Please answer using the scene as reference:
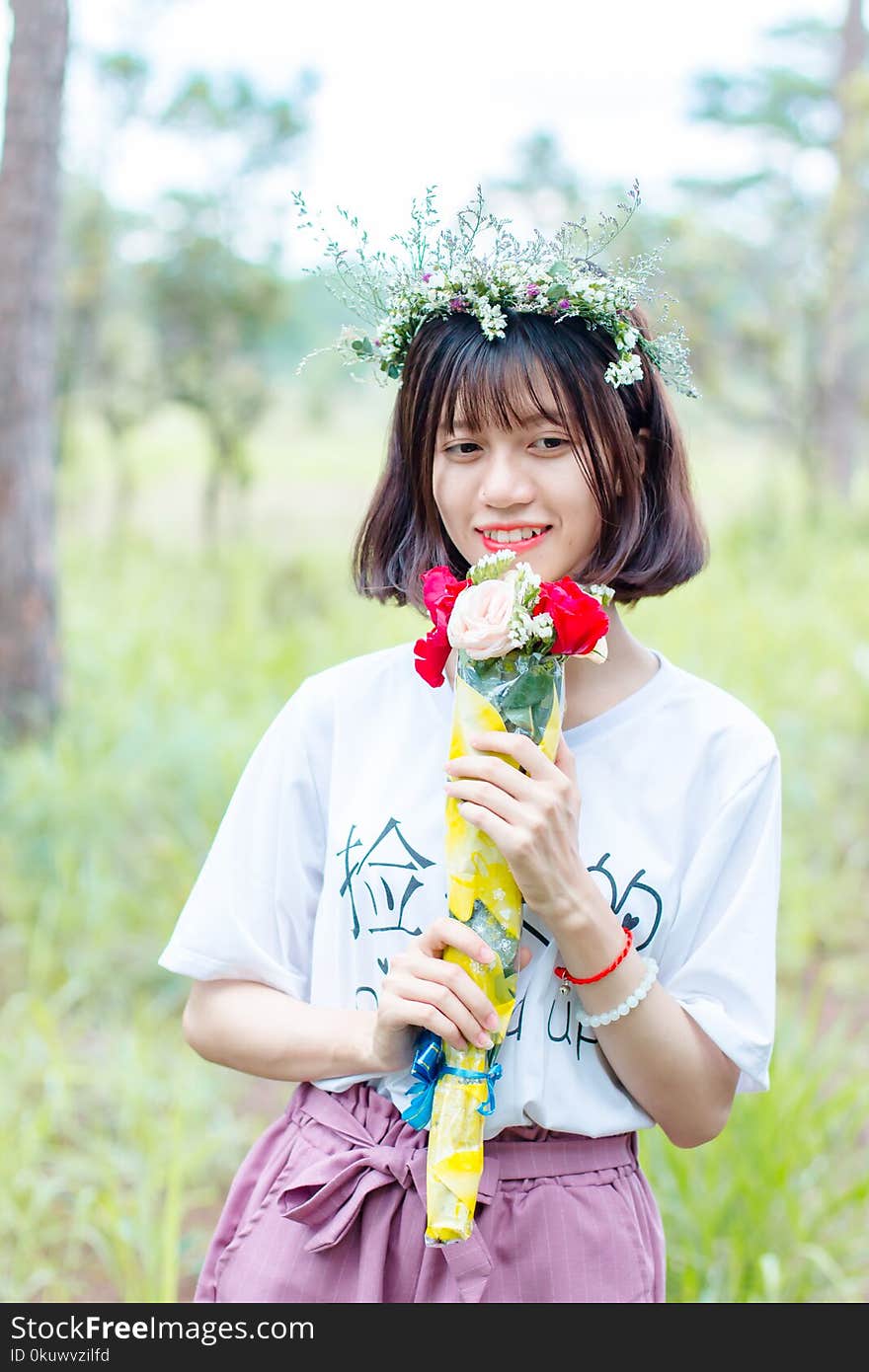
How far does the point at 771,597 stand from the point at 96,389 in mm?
5340

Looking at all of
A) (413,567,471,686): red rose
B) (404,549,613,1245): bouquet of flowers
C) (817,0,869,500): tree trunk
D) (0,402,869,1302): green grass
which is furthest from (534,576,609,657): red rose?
(817,0,869,500): tree trunk

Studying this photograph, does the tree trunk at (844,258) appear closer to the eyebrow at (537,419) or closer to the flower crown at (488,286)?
the flower crown at (488,286)

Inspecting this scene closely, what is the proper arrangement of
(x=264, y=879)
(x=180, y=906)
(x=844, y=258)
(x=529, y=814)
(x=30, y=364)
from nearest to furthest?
(x=529, y=814)
(x=264, y=879)
(x=180, y=906)
(x=30, y=364)
(x=844, y=258)

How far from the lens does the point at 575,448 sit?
58.0 inches

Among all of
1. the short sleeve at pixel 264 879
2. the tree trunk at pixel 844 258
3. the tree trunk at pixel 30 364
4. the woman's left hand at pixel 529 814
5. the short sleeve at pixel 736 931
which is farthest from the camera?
the tree trunk at pixel 844 258

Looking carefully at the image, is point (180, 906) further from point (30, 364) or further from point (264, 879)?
point (264, 879)

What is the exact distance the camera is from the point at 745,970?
1419 millimetres

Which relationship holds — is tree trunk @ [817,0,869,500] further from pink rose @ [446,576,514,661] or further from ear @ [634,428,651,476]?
pink rose @ [446,576,514,661]

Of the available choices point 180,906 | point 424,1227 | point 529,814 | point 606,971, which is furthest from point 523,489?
point 180,906

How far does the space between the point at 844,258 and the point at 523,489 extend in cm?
929

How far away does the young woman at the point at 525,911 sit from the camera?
139cm

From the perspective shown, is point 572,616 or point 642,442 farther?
point 642,442

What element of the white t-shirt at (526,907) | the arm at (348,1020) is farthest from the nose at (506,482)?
the arm at (348,1020)

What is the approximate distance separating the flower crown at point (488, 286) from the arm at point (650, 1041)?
1.93ft
